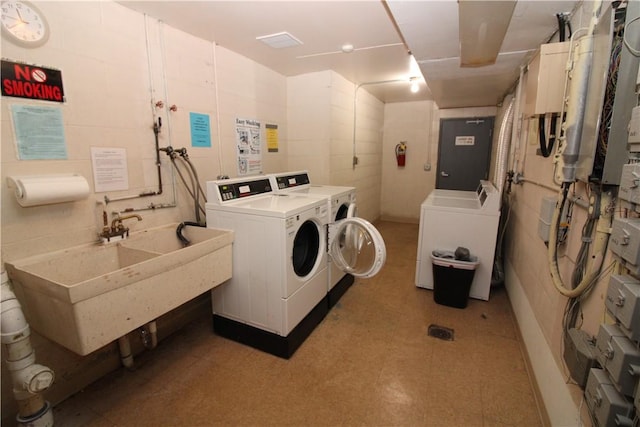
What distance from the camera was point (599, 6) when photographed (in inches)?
49.0

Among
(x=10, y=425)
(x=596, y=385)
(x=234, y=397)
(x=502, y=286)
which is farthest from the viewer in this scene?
(x=502, y=286)

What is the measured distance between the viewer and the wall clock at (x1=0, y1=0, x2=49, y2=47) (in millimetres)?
1411

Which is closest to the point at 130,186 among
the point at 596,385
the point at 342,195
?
the point at 342,195

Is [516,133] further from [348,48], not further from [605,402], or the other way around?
[605,402]

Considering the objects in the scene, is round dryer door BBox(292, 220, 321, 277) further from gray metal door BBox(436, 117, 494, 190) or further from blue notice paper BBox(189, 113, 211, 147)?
gray metal door BBox(436, 117, 494, 190)

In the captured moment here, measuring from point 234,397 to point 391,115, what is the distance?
512 centimetres

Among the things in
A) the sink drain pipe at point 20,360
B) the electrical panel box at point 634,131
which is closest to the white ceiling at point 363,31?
the electrical panel box at point 634,131

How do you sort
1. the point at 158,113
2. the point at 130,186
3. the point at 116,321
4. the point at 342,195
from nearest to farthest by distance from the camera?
1. the point at 116,321
2. the point at 130,186
3. the point at 158,113
4. the point at 342,195

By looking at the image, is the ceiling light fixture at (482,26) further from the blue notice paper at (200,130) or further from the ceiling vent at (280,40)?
the blue notice paper at (200,130)

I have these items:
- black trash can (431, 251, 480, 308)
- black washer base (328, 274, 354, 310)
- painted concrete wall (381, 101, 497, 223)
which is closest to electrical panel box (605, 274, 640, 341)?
black trash can (431, 251, 480, 308)

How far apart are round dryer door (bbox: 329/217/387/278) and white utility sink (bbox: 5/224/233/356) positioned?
0.86m

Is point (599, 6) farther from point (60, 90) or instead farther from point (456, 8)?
point (60, 90)

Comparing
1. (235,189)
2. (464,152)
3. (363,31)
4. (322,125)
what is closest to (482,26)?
(363,31)

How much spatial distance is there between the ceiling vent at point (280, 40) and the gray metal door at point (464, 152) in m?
3.50
